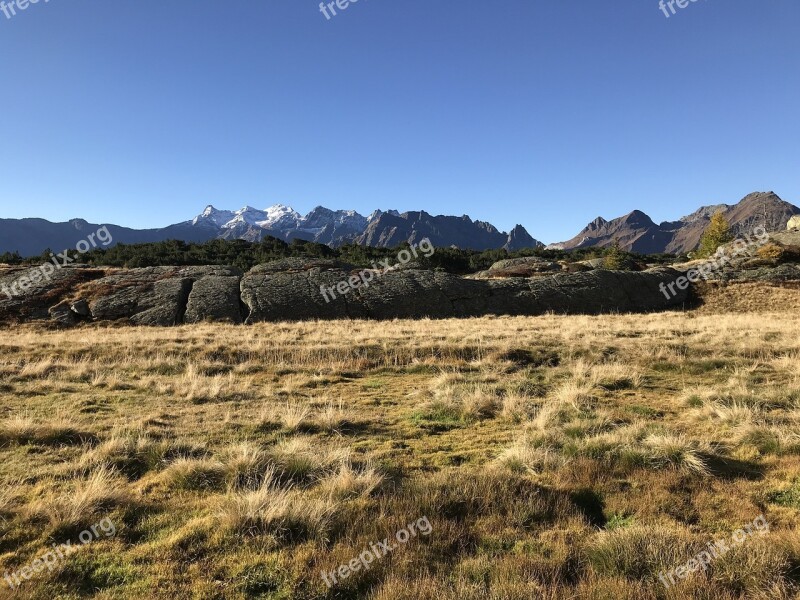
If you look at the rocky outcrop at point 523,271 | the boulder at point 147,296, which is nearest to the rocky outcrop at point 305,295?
the boulder at point 147,296

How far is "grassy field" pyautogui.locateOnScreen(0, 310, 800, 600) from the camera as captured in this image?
13.9 feet

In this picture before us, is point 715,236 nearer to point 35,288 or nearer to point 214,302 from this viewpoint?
point 214,302

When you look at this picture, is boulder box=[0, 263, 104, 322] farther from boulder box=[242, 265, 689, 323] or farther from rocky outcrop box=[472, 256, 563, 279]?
rocky outcrop box=[472, 256, 563, 279]

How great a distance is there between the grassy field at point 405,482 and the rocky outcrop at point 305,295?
698 inches

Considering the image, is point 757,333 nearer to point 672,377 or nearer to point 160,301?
point 672,377

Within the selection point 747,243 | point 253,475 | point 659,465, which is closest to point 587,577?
point 659,465

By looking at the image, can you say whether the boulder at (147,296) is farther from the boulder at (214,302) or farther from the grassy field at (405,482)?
the grassy field at (405,482)

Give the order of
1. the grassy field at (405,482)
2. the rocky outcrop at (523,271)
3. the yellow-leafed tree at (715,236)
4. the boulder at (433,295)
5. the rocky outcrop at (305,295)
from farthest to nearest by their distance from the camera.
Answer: the yellow-leafed tree at (715,236) < the rocky outcrop at (523,271) < the boulder at (433,295) < the rocky outcrop at (305,295) < the grassy field at (405,482)

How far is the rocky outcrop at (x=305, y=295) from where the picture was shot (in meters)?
31.0

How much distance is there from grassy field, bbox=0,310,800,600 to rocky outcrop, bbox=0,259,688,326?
17.7 m

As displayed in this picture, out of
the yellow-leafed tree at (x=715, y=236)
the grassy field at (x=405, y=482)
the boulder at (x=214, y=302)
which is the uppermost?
the yellow-leafed tree at (x=715, y=236)

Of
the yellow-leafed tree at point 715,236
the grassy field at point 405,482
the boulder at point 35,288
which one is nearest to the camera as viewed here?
the grassy field at point 405,482

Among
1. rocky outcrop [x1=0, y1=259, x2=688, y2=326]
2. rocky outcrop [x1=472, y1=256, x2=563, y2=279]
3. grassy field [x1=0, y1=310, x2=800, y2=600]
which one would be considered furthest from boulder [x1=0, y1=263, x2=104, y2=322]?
rocky outcrop [x1=472, y1=256, x2=563, y2=279]

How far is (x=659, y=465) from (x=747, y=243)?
5813 cm
